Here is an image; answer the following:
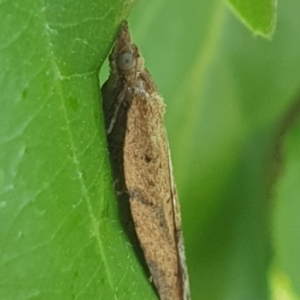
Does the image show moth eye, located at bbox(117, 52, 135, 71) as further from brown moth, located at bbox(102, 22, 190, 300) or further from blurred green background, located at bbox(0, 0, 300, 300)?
blurred green background, located at bbox(0, 0, 300, 300)

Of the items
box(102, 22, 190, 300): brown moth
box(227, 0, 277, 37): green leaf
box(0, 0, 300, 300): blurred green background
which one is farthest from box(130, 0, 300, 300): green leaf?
box(227, 0, 277, 37): green leaf

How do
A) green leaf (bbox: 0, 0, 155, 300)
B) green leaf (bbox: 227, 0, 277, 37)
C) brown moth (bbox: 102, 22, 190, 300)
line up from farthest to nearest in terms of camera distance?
brown moth (bbox: 102, 22, 190, 300)
green leaf (bbox: 227, 0, 277, 37)
green leaf (bbox: 0, 0, 155, 300)

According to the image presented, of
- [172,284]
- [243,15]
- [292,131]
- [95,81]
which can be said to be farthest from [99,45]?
[292,131]

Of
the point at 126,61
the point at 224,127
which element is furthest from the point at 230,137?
the point at 126,61

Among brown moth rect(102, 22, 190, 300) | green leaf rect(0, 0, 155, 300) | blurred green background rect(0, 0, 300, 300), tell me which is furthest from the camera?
blurred green background rect(0, 0, 300, 300)

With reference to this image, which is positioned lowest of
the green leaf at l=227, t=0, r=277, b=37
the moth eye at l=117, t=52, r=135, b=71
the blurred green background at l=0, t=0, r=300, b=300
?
the blurred green background at l=0, t=0, r=300, b=300

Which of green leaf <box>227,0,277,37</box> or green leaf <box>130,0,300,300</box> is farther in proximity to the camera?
green leaf <box>130,0,300,300</box>

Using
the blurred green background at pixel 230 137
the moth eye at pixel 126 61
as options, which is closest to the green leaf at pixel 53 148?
the moth eye at pixel 126 61

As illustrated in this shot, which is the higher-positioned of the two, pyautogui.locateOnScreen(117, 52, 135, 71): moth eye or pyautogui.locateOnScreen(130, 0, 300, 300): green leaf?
pyautogui.locateOnScreen(117, 52, 135, 71): moth eye

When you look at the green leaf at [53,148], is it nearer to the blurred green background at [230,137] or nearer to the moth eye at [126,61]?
the moth eye at [126,61]
